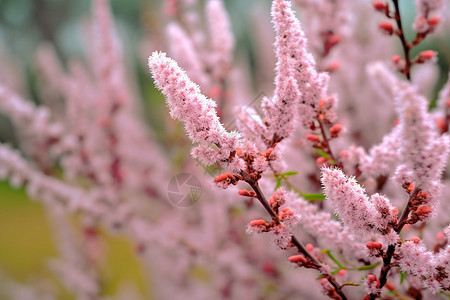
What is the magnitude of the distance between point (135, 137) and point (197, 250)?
1.39 feet

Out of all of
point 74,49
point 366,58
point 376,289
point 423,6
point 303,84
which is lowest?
point 376,289

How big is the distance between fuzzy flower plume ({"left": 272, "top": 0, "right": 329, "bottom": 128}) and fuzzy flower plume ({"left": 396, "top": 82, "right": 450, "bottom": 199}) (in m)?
0.10

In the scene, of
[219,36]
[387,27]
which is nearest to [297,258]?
[387,27]

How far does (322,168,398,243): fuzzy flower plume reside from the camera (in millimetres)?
316

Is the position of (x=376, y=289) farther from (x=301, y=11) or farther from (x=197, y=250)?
(x=301, y=11)

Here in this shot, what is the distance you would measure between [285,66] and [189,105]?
0.09 meters

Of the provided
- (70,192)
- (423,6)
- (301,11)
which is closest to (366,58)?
(301,11)

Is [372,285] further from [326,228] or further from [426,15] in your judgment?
[426,15]

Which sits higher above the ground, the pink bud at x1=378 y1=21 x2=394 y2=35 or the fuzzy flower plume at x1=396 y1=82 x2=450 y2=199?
the pink bud at x1=378 y1=21 x2=394 y2=35

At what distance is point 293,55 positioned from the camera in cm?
37

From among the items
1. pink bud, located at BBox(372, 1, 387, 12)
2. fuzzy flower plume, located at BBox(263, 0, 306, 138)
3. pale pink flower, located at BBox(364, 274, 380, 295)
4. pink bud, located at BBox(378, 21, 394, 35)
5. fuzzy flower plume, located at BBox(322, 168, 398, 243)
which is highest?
pink bud, located at BBox(372, 1, 387, 12)

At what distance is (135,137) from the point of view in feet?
3.57

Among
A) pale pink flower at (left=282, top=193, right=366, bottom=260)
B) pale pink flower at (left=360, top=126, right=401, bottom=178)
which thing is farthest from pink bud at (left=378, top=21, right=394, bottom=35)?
pale pink flower at (left=282, top=193, right=366, bottom=260)

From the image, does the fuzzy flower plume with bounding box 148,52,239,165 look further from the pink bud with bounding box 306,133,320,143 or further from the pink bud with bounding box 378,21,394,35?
the pink bud with bounding box 378,21,394,35
